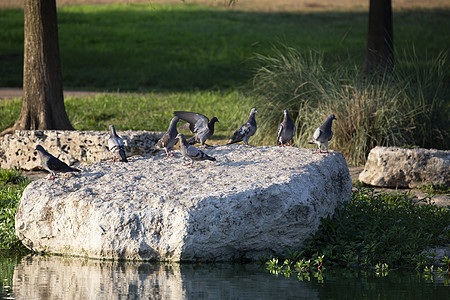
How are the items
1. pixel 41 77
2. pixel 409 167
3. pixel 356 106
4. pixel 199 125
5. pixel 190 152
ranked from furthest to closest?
pixel 41 77 → pixel 356 106 → pixel 409 167 → pixel 199 125 → pixel 190 152

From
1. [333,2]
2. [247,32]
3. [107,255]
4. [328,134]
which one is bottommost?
[107,255]

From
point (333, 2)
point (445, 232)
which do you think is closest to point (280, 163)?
point (445, 232)

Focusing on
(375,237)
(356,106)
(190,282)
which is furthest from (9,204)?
(356,106)

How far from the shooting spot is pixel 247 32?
3058 centimetres

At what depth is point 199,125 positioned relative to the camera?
815cm

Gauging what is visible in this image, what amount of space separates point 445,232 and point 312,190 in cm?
164

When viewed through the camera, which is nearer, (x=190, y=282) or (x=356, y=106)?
(x=190, y=282)

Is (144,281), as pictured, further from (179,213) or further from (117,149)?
(117,149)

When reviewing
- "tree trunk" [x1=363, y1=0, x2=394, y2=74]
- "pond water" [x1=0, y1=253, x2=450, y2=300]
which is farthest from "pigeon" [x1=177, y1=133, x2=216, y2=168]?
"tree trunk" [x1=363, y1=0, x2=394, y2=74]

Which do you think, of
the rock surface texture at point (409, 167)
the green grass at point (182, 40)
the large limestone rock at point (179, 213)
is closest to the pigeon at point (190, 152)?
the large limestone rock at point (179, 213)

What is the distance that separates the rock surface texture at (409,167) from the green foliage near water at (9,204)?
4.93m

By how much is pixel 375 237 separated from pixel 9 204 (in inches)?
164

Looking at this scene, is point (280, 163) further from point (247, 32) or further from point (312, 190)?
point (247, 32)

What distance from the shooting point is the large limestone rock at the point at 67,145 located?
31.4ft
